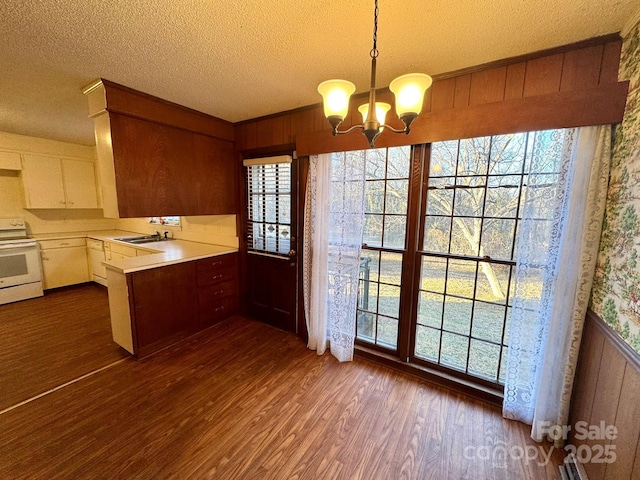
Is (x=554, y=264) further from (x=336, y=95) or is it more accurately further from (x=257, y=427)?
(x=257, y=427)

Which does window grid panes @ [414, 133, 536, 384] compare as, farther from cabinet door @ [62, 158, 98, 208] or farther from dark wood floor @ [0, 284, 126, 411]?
cabinet door @ [62, 158, 98, 208]

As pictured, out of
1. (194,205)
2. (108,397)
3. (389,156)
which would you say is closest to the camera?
(108,397)

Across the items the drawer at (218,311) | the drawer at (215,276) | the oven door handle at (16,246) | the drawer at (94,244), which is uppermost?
the oven door handle at (16,246)

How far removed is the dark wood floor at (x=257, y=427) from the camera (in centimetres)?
147

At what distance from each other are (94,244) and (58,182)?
1119 mm

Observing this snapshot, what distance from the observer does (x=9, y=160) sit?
3.66m

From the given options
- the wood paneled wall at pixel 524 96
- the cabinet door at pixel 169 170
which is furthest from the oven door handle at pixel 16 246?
the wood paneled wall at pixel 524 96

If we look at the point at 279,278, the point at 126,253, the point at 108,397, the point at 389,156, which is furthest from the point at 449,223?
the point at 126,253

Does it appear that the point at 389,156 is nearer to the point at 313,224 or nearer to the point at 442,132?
the point at 442,132

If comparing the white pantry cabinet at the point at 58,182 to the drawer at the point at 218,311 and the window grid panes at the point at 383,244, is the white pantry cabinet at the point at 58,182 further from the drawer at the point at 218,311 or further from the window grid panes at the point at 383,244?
the window grid panes at the point at 383,244

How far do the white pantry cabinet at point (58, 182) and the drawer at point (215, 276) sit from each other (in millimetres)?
3345

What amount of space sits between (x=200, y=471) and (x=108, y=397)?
1.11 metres

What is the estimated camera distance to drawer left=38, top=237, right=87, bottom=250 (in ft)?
13.1

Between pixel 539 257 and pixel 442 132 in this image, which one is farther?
pixel 442 132
